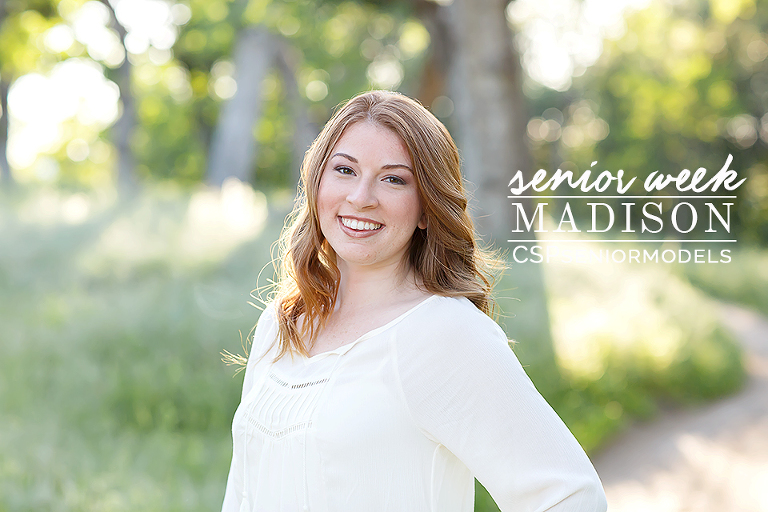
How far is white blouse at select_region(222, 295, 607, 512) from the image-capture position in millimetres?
1510

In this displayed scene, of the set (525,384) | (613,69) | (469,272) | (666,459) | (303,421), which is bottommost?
(666,459)

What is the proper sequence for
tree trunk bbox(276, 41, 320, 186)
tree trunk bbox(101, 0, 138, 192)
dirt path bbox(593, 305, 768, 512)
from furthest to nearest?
tree trunk bbox(276, 41, 320, 186)
tree trunk bbox(101, 0, 138, 192)
dirt path bbox(593, 305, 768, 512)

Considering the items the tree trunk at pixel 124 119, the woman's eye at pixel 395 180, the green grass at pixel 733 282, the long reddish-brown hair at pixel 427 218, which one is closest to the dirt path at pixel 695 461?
the long reddish-brown hair at pixel 427 218

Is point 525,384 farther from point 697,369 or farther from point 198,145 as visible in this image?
point 198,145

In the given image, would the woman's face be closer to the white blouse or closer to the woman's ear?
the woman's ear

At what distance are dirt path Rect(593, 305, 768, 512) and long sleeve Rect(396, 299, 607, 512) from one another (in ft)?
11.4

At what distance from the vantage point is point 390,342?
162cm

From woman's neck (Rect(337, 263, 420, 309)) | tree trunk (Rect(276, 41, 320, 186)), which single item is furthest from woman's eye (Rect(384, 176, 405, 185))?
tree trunk (Rect(276, 41, 320, 186))

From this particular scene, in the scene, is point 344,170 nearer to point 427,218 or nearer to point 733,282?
point 427,218

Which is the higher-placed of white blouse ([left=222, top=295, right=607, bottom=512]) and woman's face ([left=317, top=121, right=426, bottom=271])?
woman's face ([left=317, top=121, right=426, bottom=271])

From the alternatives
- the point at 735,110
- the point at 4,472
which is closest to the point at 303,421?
the point at 4,472

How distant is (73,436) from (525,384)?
384 cm

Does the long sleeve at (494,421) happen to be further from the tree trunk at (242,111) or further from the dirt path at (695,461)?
the tree trunk at (242,111)

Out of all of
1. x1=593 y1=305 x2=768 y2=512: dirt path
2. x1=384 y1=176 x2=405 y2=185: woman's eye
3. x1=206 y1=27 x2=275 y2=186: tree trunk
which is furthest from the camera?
x1=206 y1=27 x2=275 y2=186: tree trunk
